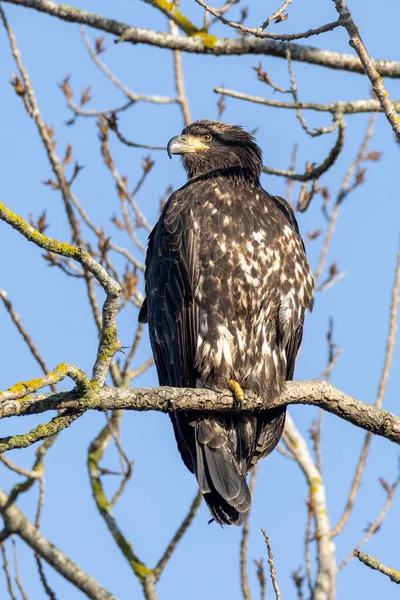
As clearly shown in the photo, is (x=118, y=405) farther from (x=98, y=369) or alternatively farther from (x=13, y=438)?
(x=13, y=438)

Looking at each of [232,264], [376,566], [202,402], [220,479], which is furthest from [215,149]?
[376,566]

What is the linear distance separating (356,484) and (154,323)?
2224 millimetres

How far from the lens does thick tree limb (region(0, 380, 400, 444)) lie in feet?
13.1

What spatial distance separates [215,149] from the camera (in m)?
7.21

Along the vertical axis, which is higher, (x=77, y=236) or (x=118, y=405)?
(x=77, y=236)

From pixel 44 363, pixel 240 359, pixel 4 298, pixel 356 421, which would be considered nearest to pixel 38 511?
pixel 44 363

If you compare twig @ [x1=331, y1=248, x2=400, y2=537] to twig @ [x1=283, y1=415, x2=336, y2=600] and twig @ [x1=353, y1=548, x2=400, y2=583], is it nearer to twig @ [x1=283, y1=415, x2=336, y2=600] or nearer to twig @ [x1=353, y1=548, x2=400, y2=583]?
twig @ [x1=283, y1=415, x2=336, y2=600]

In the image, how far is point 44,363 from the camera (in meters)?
7.09

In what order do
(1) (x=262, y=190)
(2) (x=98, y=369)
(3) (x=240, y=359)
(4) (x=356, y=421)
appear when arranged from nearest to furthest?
(2) (x=98, y=369)
(4) (x=356, y=421)
(3) (x=240, y=359)
(1) (x=262, y=190)

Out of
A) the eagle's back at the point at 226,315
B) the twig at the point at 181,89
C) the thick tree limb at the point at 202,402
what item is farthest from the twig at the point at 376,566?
the twig at the point at 181,89

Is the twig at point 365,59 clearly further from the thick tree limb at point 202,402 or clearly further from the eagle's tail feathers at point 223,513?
the eagle's tail feathers at point 223,513

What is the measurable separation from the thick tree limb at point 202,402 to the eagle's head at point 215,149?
6.35ft

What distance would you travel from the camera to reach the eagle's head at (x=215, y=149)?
23.2 ft

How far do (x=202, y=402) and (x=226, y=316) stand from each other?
107 centimetres
